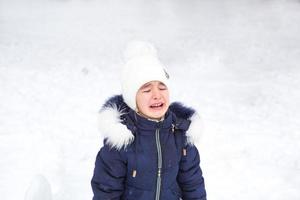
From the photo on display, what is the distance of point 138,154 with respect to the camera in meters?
2.48

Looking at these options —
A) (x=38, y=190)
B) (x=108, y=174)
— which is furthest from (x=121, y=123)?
(x=38, y=190)

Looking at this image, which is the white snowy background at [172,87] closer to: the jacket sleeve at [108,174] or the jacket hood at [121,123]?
the jacket sleeve at [108,174]

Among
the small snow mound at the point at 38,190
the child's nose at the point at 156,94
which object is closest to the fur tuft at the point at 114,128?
the child's nose at the point at 156,94

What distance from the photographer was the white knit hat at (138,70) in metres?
2.51

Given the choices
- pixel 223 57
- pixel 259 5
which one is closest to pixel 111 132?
pixel 223 57

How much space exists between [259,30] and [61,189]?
695cm

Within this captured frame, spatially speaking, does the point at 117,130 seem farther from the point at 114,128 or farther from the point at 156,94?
the point at 156,94

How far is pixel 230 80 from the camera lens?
23.0 feet

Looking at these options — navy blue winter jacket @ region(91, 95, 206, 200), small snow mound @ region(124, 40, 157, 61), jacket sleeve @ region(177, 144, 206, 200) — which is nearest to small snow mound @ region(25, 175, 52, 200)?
navy blue winter jacket @ region(91, 95, 206, 200)

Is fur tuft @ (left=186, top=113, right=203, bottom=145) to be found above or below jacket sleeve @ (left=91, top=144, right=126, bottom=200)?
above

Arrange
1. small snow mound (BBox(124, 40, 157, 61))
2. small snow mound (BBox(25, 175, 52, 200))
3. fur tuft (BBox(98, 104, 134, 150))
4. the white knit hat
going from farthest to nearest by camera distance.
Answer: small snow mound (BBox(25, 175, 52, 200)), small snow mound (BBox(124, 40, 157, 61)), the white knit hat, fur tuft (BBox(98, 104, 134, 150))

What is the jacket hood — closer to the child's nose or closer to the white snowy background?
the child's nose

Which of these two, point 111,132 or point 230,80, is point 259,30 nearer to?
point 230,80

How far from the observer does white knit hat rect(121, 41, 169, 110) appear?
8.23 feet
